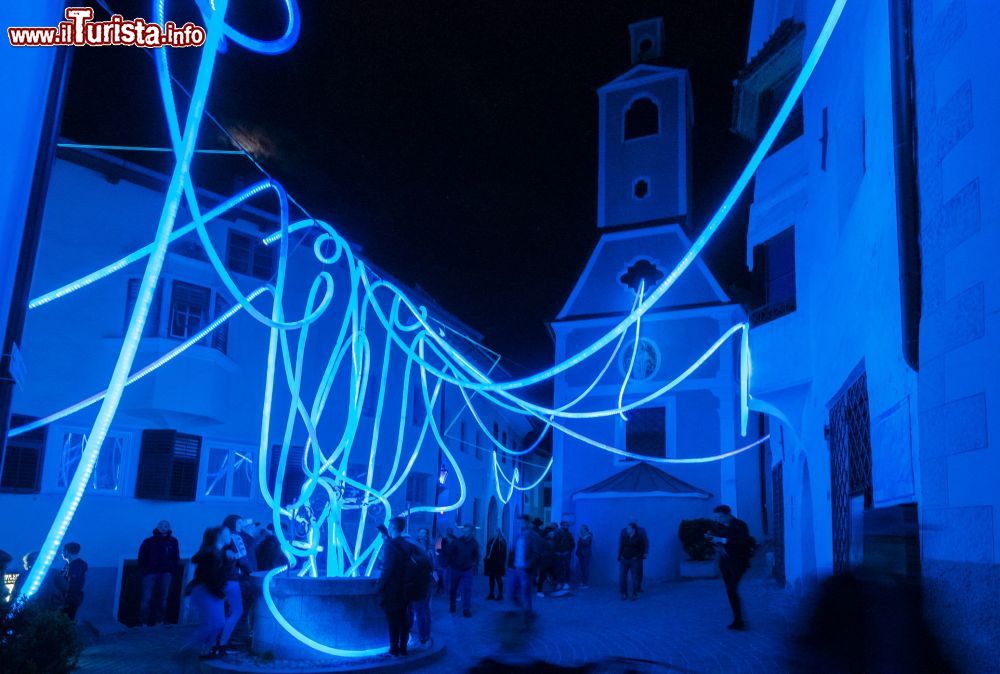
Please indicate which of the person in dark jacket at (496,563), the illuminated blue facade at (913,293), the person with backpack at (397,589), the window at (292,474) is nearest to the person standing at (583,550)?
the person in dark jacket at (496,563)

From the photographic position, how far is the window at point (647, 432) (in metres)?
26.8

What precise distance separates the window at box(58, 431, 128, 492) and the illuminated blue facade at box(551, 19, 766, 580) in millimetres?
13506

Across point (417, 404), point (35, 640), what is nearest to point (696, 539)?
point (417, 404)

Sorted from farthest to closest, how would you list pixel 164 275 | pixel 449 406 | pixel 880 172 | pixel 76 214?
pixel 449 406
pixel 164 275
pixel 76 214
pixel 880 172

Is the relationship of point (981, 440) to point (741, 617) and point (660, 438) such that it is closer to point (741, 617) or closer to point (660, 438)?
point (741, 617)

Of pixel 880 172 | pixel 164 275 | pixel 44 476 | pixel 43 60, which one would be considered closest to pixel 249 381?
pixel 164 275

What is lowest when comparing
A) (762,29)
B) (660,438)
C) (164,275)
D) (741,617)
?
(741,617)

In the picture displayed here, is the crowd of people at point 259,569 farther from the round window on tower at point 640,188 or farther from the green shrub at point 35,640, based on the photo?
the round window on tower at point 640,188

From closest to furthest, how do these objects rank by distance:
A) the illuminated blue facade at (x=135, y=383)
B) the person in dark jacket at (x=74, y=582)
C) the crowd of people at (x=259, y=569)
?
the crowd of people at (x=259, y=569) < the person in dark jacket at (x=74, y=582) < the illuminated blue facade at (x=135, y=383)

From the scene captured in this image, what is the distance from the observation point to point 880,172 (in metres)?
6.34

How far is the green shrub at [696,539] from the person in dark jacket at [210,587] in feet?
51.3

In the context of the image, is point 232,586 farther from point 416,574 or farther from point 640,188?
point 640,188

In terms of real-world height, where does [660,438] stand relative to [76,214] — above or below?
below

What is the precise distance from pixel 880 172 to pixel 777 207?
22.5ft
